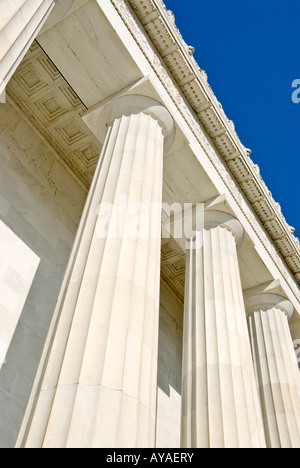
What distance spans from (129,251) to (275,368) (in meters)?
15.1

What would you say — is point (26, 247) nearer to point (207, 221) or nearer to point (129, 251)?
point (129, 251)

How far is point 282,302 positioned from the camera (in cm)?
2822

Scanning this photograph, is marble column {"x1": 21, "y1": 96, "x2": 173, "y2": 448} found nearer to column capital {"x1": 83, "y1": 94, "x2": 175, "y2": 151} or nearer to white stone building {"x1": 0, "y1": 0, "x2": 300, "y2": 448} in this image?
white stone building {"x1": 0, "y1": 0, "x2": 300, "y2": 448}

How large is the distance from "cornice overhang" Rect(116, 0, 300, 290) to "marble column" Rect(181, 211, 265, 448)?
670cm

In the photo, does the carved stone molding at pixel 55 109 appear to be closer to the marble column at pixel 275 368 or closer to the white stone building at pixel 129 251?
the white stone building at pixel 129 251

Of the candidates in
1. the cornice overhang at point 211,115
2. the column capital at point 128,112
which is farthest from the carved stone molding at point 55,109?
the cornice overhang at point 211,115

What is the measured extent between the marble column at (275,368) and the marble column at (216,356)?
548 cm

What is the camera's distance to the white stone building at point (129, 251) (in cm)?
1036

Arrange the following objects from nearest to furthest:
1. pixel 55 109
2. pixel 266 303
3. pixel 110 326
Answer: pixel 110 326 → pixel 55 109 → pixel 266 303

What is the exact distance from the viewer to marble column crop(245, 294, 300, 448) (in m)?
22.0

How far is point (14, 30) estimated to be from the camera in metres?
11.7

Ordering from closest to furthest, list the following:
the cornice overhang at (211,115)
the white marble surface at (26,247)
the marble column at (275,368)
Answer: the white marble surface at (26,247), the marble column at (275,368), the cornice overhang at (211,115)

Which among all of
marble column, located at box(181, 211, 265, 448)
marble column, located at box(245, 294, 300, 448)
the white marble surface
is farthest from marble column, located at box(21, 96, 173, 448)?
marble column, located at box(245, 294, 300, 448)

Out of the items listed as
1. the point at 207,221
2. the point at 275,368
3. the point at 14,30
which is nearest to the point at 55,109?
the point at 207,221
